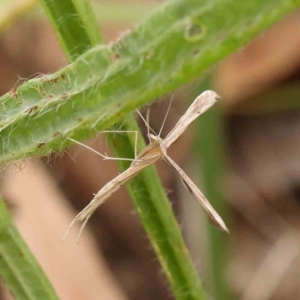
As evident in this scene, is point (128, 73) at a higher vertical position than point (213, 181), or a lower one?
higher

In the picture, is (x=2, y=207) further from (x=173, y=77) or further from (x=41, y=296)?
(x=173, y=77)

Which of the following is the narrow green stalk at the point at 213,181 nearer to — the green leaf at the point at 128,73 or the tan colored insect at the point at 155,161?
the tan colored insect at the point at 155,161

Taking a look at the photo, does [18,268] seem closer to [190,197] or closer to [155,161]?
[155,161]

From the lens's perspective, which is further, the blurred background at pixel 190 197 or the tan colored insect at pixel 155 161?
the blurred background at pixel 190 197

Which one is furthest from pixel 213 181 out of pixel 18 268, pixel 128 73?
pixel 128 73

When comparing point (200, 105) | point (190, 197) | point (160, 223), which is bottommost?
point (190, 197)

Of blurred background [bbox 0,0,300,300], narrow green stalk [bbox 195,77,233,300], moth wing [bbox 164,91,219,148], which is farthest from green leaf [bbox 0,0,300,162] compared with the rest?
blurred background [bbox 0,0,300,300]

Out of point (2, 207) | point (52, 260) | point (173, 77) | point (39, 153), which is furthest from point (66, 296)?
point (173, 77)

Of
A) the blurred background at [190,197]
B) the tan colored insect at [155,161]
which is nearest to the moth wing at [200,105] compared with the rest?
the tan colored insect at [155,161]
